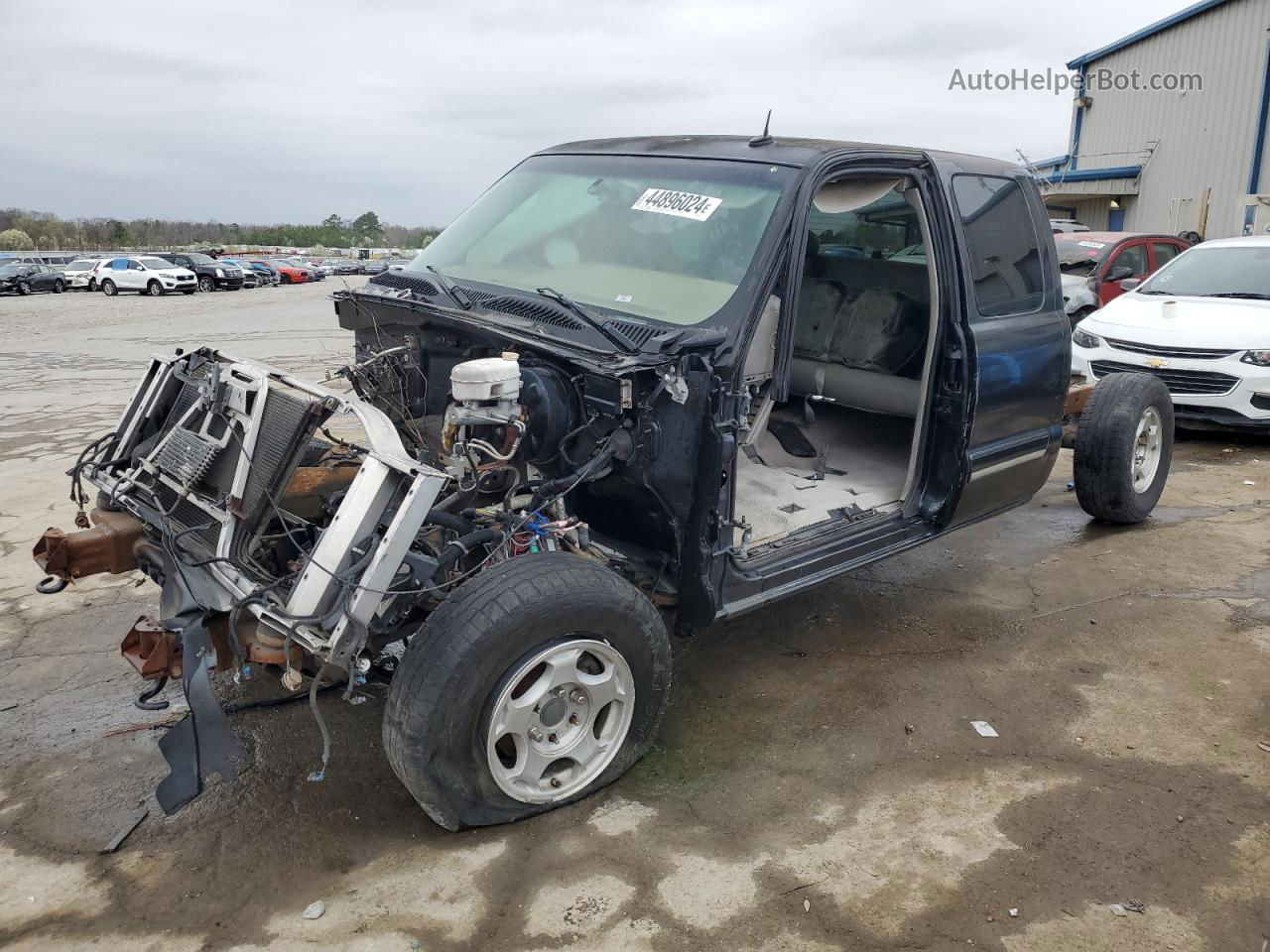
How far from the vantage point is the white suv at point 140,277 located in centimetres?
3247

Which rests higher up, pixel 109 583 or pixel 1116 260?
pixel 1116 260

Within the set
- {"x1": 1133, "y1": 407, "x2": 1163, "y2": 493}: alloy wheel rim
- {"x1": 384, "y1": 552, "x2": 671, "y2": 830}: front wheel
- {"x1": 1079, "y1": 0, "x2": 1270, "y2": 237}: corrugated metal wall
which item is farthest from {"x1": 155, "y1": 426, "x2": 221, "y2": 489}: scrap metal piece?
{"x1": 1079, "y1": 0, "x2": 1270, "y2": 237}: corrugated metal wall

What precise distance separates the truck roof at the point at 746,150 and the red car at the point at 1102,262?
24.0ft

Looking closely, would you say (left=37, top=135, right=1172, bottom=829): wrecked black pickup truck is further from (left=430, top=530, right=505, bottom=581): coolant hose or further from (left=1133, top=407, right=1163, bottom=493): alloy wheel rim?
(left=1133, top=407, right=1163, bottom=493): alloy wheel rim

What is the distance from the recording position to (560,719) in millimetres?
2951

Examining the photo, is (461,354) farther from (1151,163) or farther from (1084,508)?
(1151,163)

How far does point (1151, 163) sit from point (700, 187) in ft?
72.3

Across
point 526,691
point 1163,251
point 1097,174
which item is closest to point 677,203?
point 526,691

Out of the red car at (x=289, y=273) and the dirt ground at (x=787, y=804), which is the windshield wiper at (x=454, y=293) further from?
the red car at (x=289, y=273)

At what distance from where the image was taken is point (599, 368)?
3.08m

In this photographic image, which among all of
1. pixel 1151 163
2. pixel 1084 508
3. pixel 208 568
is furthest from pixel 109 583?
pixel 1151 163

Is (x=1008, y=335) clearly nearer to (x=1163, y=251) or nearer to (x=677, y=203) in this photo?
(x=677, y=203)

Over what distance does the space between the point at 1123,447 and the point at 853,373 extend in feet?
5.31

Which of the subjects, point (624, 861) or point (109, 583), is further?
point (109, 583)
